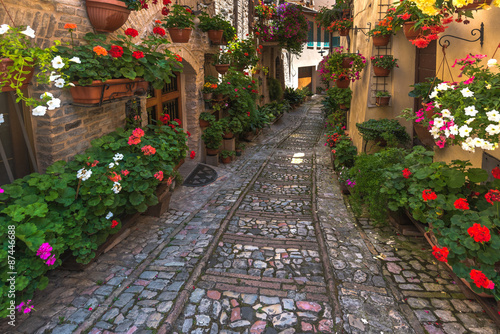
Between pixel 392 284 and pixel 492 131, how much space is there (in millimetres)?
1853

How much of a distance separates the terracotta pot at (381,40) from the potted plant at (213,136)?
3.96 metres

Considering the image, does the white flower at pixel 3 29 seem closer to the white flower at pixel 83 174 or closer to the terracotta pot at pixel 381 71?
the white flower at pixel 83 174

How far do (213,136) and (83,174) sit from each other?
16.8 ft

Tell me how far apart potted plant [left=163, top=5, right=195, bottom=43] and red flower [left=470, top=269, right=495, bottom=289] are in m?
5.87

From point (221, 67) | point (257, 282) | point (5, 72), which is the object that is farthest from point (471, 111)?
point (221, 67)

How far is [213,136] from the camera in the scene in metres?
8.82

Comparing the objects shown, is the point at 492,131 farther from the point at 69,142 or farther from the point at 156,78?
the point at 69,142

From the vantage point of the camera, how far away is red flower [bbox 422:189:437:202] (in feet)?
12.4

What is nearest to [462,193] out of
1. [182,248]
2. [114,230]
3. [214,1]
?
[182,248]

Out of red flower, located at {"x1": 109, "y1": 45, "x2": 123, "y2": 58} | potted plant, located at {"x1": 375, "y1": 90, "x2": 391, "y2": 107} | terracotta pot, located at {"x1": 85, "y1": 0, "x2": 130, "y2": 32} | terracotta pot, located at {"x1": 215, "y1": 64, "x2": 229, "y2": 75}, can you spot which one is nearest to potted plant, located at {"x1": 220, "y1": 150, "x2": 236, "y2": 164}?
terracotta pot, located at {"x1": 215, "y1": 64, "x2": 229, "y2": 75}

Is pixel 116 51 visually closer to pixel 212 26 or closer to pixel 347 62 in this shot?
pixel 212 26

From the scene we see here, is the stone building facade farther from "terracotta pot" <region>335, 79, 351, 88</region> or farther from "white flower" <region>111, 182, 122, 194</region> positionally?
"terracotta pot" <region>335, 79, 351, 88</region>

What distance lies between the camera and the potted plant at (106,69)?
4.07m

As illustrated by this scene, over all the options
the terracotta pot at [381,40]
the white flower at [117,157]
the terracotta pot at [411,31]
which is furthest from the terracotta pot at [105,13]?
the terracotta pot at [381,40]
